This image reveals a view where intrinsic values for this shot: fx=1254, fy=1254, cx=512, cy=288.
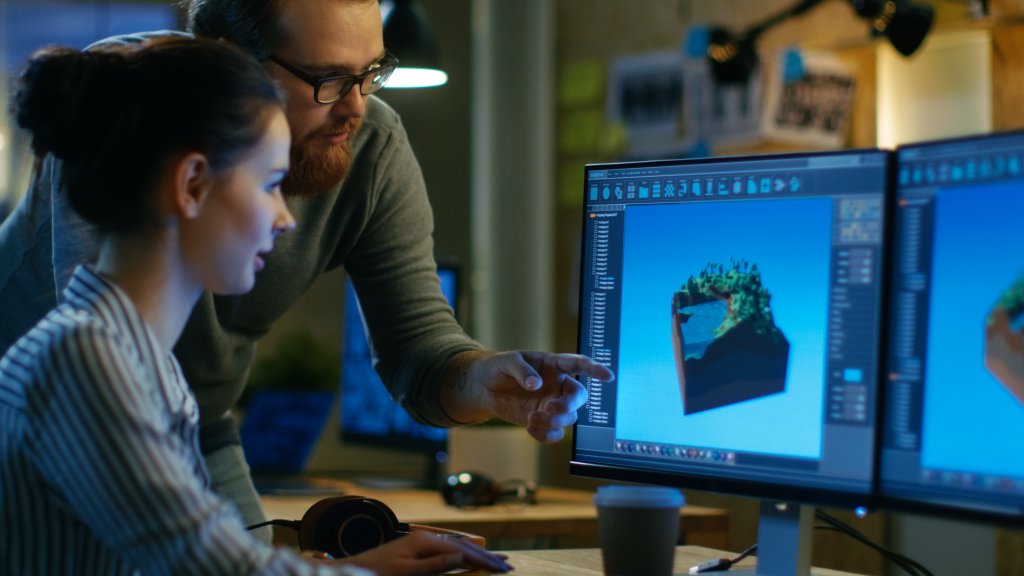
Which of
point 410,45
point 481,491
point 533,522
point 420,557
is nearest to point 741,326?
point 420,557

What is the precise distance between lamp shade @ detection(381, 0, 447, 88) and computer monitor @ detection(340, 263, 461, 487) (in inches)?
20.2

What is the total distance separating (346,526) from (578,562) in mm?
284

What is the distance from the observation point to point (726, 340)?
1.20 meters

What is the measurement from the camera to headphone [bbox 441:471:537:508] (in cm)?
229

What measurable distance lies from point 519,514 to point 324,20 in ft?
→ 3.43

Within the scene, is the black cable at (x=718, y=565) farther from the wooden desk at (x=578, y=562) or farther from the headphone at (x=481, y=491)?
the headphone at (x=481, y=491)

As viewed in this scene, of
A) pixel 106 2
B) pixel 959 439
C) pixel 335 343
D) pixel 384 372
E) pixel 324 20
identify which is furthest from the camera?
pixel 106 2

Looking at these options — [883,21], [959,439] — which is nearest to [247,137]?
[959,439]

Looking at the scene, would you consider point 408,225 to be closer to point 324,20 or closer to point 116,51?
point 324,20

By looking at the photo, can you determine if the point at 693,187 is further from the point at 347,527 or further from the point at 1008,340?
the point at 347,527

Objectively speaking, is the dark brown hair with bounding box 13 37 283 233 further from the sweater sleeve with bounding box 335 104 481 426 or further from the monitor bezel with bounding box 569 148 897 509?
the sweater sleeve with bounding box 335 104 481 426

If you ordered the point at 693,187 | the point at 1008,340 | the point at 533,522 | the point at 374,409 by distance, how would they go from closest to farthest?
the point at 1008,340
the point at 693,187
the point at 533,522
the point at 374,409

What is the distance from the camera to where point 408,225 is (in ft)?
5.56

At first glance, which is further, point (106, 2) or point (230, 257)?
point (106, 2)
